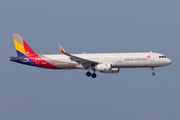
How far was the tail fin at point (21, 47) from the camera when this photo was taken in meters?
62.3

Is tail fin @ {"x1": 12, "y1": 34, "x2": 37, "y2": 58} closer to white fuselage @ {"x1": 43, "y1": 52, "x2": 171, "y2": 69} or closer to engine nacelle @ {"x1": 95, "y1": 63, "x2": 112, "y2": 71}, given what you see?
engine nacelle @ {"x1": 95, "y1": 63, "x2": 112, "y2": 71}

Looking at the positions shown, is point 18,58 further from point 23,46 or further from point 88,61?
point 88,61

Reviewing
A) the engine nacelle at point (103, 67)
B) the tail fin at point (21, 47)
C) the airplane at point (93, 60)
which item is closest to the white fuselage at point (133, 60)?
the airplane at point (93, 60)

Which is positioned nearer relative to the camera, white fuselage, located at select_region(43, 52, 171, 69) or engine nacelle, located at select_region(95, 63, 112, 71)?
engine nacelle, located at select_region(95, 63, 112, 71)

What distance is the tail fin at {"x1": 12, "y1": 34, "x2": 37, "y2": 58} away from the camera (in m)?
62.3

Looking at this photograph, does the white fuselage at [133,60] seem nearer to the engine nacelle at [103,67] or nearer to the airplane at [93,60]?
the airplane at [93,60]

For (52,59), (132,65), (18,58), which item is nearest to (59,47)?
(52,59)

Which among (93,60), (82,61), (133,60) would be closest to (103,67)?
(93,60)

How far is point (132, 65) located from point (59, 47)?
13832 millimetres

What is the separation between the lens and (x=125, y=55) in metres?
57.3

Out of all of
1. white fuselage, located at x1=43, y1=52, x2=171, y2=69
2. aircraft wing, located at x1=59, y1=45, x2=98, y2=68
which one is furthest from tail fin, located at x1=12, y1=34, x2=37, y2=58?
white fuselage, located at x1=43, y1=52, x2=171, y2=69

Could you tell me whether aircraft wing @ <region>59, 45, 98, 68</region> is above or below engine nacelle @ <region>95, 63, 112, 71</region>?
above

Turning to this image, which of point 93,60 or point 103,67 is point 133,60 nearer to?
point 103,67

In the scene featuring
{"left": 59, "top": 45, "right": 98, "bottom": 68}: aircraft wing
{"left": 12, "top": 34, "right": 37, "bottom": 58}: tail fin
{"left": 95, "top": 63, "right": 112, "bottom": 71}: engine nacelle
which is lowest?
{"left": 95, "top": 63, "right": 112, "bottom": 71}: engine nacelle
